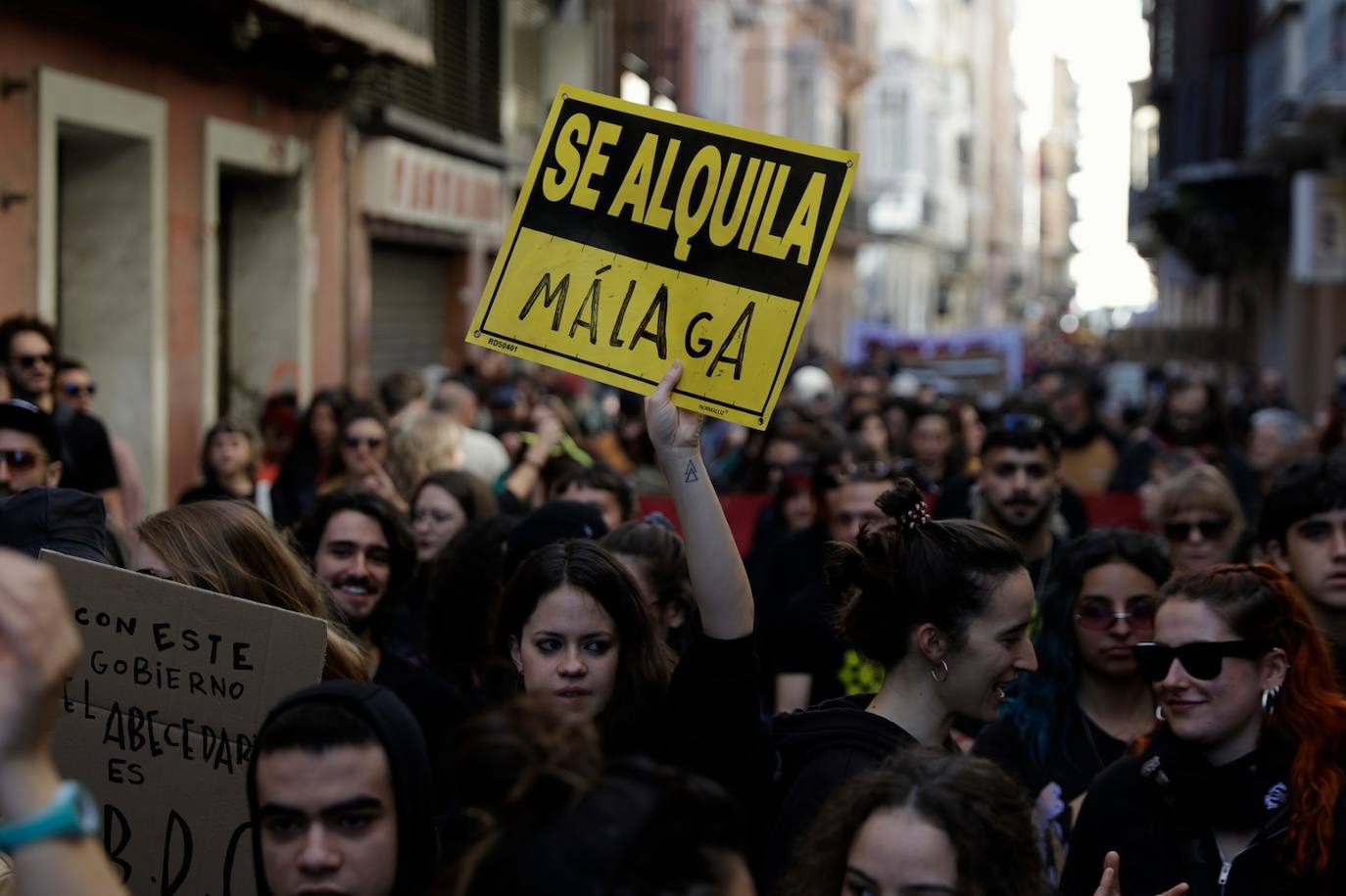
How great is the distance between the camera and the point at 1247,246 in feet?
97.3

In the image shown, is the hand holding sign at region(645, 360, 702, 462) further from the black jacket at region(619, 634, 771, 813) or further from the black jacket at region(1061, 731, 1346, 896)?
the black jacket at region(1061, 731, 1346, 896)

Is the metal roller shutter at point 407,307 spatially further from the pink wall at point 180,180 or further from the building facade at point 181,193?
the building facade at point 181,193

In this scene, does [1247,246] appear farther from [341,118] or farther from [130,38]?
[130,38]

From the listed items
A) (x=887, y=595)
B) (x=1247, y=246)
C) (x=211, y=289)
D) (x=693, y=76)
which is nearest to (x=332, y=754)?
(x=887, y=595)

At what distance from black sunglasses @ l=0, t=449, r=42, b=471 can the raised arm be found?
2.48m

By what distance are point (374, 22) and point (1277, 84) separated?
12933 millimetres

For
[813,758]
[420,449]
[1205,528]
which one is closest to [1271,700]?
[813,758]

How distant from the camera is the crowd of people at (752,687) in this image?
2.26 m

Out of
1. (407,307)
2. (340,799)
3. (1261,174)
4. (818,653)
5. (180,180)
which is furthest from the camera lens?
(1261,174)

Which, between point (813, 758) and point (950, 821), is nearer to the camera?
point (950, 821)

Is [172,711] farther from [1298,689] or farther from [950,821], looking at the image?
[1298,689]

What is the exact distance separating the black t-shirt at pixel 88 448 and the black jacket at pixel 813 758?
15.5 feet

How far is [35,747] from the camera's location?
210 cm

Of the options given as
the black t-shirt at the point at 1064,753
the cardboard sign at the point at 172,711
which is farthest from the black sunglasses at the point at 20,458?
the black t-shirt at the point at 1064,753
